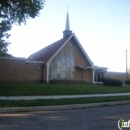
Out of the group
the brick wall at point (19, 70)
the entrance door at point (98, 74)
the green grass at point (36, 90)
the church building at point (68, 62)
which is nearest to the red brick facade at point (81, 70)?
the church building at point (68, 62)

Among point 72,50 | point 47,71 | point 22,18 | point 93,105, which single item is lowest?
point 93,105

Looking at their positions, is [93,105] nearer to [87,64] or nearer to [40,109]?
[40,109]

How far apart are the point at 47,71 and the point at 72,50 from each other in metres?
5.69

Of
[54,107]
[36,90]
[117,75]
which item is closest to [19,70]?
[36,90]

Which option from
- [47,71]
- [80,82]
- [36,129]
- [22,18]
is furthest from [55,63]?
[36,129]

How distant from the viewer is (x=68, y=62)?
98.4 feet

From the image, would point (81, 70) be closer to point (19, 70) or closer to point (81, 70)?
point (81, 70)

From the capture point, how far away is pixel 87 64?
106 feet

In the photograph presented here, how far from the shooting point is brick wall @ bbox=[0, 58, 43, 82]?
24.9 metres

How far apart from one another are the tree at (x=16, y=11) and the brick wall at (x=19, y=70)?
17.0 ft

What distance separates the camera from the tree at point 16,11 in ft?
56.8

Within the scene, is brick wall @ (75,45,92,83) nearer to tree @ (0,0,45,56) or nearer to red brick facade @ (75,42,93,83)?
red brick facade @ (75,42,93,83)

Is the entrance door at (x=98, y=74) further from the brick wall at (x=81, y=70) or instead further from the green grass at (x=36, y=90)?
the green grass at (x=36, y=90)

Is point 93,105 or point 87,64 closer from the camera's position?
point 93,105
